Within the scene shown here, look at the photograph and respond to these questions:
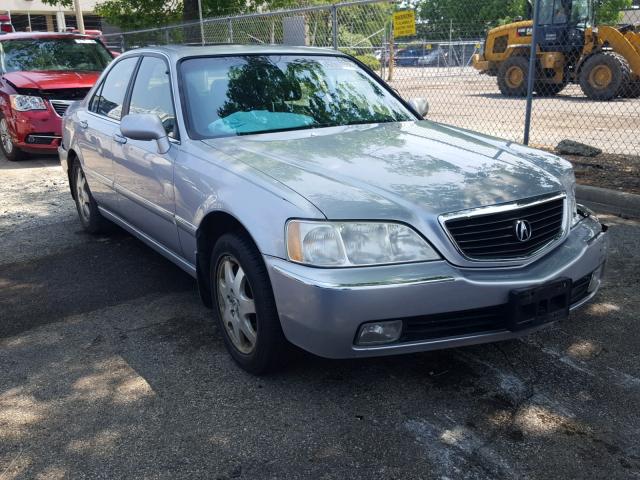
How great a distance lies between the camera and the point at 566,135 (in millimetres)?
11383

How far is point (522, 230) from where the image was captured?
3.02 meters

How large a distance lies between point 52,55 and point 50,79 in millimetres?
1087

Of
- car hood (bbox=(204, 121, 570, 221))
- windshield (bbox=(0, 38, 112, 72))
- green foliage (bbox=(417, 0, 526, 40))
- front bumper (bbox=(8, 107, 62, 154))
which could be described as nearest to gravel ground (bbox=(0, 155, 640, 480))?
car hood (bbox=(204, 121, 570, 221))

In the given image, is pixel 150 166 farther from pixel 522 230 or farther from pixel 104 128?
pixel 522 230

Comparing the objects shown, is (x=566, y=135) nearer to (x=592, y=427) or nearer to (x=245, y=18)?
(x=245, y=18)

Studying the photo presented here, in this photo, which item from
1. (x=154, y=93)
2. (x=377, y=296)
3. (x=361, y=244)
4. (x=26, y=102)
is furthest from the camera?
(x=26, y=102)

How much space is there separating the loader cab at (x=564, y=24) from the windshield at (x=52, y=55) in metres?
10.5

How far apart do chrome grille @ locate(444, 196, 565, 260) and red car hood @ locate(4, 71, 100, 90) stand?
26.1 ft

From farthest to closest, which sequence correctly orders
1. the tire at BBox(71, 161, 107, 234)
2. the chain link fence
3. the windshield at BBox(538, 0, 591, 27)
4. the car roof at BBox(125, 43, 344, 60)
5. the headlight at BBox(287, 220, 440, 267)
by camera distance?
the windshield at BBox(538, 0, 591, 27) < the chain link fence < the tire at BBox(71, 161, 107, 234) < the car roof at BBox(125, 43, 344, 60) < the headlight at BBox(287, 220, 440, 267)

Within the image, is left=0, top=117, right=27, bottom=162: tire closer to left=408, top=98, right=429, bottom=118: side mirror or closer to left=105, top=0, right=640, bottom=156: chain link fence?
left=105, top=0, right=640, bottom=156: chain link fence

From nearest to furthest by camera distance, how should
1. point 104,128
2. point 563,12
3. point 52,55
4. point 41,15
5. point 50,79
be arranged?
point 104,128 < point 50,79 < point 52,55 < point 563,12 < point 41,15

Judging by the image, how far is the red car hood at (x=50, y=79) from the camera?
926 centimetres

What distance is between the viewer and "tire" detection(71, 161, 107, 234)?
5.82 m

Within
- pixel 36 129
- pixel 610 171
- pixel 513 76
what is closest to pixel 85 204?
pixel 36 129
